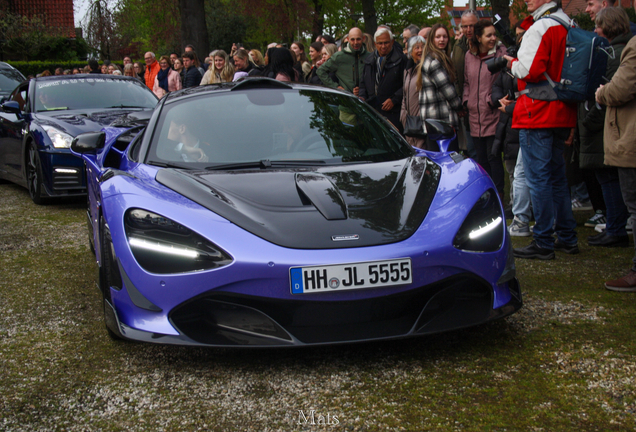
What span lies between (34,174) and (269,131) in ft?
16.4

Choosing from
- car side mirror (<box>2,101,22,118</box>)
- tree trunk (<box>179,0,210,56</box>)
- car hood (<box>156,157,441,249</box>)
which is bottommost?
car hood (<box>156,157,441,249</box>)

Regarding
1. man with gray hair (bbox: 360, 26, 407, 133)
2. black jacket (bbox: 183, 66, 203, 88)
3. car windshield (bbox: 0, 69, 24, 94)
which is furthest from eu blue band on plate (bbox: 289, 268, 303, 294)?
car windshield (bbox: 0, 69, 24, 94)

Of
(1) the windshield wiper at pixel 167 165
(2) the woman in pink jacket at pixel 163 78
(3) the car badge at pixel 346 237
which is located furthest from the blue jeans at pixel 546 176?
(2) the woman in pink jacket at pixel 163 78

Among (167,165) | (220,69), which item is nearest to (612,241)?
(167,165)

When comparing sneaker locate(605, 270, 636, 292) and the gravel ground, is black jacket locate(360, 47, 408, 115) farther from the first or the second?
the gravel ground

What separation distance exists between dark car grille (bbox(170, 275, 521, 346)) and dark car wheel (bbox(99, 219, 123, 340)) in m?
0.37

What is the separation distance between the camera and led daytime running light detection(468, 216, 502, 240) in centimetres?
302

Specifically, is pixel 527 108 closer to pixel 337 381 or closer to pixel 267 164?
pixel 267 164

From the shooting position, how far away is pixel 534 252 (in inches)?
194

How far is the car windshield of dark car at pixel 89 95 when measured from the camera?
27.4ft

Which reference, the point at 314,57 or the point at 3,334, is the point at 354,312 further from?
the point at 314,57

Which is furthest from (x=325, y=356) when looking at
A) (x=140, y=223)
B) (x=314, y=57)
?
(x=314, y=57)

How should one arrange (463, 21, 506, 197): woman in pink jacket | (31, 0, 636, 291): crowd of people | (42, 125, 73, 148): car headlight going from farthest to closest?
(42, 125, 73, 148): car headlight → (463, 21, 506, 197): woman in pink jacket → (31, 0, 636, 291): crowd of people

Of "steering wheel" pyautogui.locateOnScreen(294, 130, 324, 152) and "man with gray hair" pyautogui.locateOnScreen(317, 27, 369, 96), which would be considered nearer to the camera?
"steering wheel" pyautogui.locateOnScreen(294, 130, 324, 152)
